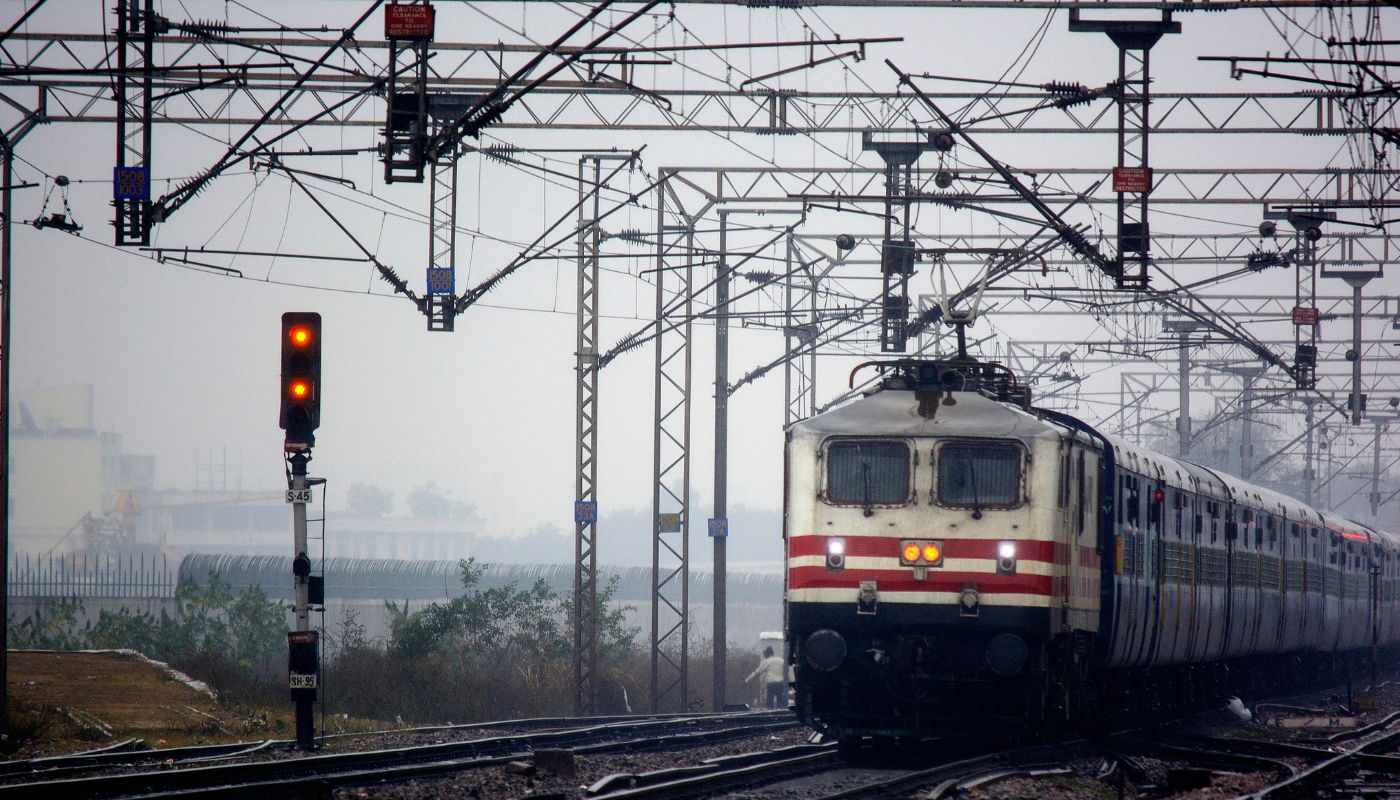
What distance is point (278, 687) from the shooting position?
25750mm

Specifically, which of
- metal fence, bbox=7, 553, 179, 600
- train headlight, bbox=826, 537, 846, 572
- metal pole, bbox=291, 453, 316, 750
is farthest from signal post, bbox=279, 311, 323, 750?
metal fence, bbox=7, 553, 179, 600

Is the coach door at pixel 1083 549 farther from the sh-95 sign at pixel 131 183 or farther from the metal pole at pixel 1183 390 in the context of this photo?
the metal pole at pixel 1183 390

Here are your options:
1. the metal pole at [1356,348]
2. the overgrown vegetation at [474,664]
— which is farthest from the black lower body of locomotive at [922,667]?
the metal pole at [1356,348]

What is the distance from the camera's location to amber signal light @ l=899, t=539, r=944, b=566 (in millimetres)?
14133

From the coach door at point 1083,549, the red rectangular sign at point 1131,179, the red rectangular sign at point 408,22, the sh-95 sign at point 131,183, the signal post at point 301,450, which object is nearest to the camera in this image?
the red rectangular sign at point 408,22

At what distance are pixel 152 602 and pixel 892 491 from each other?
1395 inches

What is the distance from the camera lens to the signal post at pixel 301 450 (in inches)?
615

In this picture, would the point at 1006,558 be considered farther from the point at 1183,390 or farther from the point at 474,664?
the point at 1183,390

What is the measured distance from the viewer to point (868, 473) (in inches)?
571

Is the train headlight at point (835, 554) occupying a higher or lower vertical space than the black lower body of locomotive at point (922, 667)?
higher

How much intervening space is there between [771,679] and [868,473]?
75.6 ft

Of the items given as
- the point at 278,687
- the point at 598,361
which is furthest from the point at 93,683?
the point at 598,361

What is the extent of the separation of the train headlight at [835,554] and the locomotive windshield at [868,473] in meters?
0.39

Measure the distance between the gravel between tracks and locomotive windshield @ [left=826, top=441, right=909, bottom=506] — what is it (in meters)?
3.15
